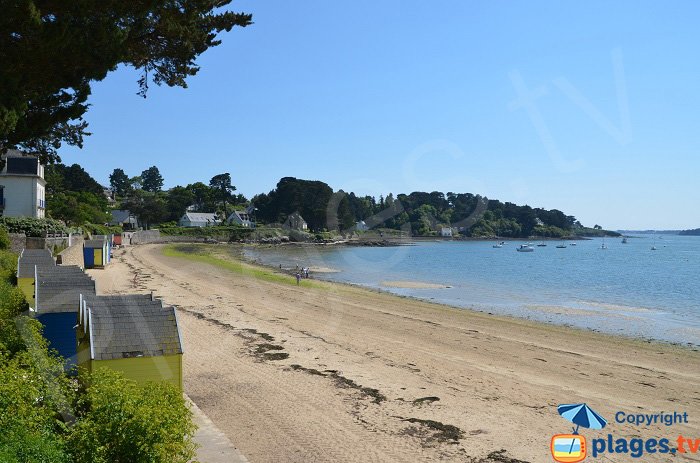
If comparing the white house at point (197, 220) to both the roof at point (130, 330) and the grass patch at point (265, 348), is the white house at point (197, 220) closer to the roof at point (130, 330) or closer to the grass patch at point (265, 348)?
the grass patch at point (265, 348)

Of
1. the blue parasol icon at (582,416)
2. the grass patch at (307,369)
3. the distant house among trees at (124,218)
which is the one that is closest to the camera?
the blue parasol icon at (582,416)

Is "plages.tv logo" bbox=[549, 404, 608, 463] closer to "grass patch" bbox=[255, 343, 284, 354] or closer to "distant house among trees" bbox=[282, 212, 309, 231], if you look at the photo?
"grass patch" bbox=[255, 343, 284, 354]

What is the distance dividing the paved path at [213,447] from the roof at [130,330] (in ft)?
4.59

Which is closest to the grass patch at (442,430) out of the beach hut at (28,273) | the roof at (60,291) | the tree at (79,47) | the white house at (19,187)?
the roof at (60,291)

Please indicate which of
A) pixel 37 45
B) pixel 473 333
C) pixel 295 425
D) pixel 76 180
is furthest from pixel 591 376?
pixel 76 180

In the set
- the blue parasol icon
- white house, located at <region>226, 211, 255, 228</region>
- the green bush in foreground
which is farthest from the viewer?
white house, located at <region>226, 211, 255, 228</region>

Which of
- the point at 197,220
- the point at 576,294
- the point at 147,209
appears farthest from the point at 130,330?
the point at 197,220

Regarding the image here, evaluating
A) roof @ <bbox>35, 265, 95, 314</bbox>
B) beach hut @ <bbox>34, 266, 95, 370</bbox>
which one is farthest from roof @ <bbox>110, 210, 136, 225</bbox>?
beach hut @ <bbox>34, 266, 95, 370</bbox>

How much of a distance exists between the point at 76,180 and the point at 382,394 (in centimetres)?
10429

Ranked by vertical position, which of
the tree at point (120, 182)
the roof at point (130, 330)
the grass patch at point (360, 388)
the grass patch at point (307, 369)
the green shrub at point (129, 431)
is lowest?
the grass patch at point (360, 388)

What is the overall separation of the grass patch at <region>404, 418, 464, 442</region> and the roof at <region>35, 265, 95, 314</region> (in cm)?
706

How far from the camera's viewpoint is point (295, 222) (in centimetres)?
12181

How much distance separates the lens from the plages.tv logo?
30.8 ft

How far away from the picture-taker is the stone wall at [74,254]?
3007 centimetres
